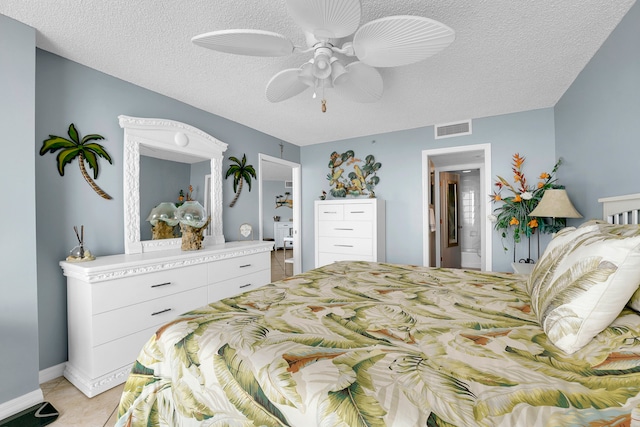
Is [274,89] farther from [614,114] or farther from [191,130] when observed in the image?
[614,114]

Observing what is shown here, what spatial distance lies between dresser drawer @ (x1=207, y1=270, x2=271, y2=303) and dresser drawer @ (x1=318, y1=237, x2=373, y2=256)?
127 cm

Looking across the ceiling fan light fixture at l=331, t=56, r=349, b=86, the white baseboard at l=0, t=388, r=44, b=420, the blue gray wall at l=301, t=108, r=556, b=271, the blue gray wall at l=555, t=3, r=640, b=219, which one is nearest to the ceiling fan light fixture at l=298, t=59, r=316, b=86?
the ceiling fan light fixture at l=331, t=56, r=349, b=86

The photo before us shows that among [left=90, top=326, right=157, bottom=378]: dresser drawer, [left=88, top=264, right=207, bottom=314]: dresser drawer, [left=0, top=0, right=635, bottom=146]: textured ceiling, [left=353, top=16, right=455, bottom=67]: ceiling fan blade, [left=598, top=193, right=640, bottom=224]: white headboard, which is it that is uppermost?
[left=0, top=0, right=635, bottom=146]: textured ceiling

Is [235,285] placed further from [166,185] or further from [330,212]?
[330,212]

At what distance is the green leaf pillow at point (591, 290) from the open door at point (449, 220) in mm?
4474

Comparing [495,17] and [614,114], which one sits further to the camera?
[614,114]

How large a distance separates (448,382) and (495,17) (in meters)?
2.07

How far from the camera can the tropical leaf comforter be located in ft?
2.03

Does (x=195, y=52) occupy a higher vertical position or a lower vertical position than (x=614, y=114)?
higher

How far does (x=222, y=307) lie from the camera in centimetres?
126

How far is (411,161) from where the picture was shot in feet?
13.2

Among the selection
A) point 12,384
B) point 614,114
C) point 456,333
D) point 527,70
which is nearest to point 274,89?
point 456,333

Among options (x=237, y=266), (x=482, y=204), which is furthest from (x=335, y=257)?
(x=482, y=204)

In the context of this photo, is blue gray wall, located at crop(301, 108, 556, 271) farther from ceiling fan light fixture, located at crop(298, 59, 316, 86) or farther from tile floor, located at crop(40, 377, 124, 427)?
tile floor, located at crop(40, 377, 124, 427)
